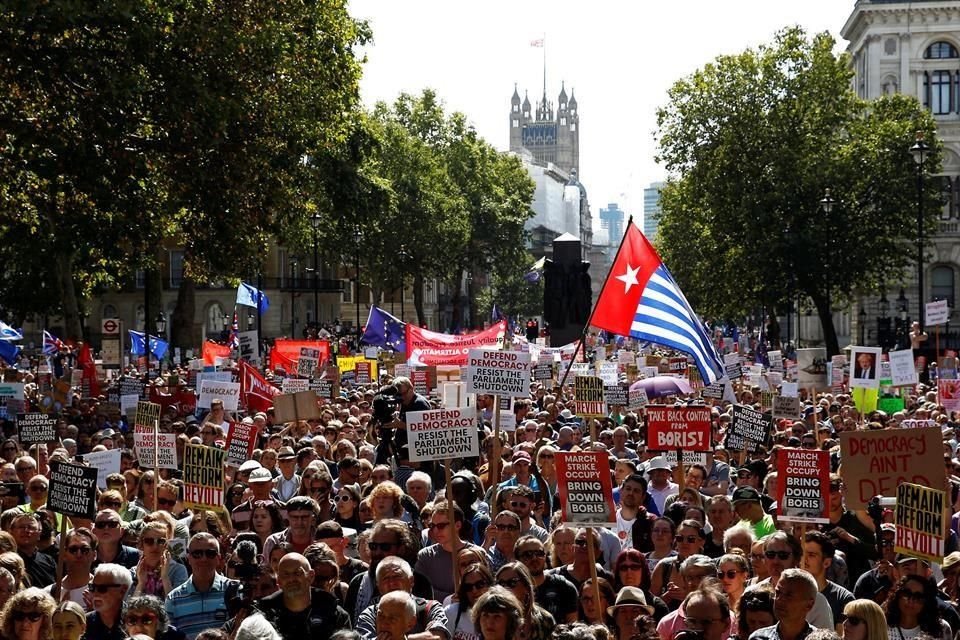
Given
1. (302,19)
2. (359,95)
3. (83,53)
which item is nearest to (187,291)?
(359,95)

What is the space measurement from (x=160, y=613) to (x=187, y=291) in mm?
44927

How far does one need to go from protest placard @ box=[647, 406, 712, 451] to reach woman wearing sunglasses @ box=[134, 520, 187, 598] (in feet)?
17.2

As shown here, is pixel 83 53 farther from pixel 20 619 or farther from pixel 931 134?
pixel 931 134

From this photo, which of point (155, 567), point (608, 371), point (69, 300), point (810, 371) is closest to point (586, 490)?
point (155, 567)

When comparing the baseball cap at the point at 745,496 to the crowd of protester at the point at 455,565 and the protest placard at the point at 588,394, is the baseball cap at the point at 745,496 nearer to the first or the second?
the crowd of protester at the point at 455,565

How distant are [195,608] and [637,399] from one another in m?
14.3

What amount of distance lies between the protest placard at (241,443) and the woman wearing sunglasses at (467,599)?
6.58 m

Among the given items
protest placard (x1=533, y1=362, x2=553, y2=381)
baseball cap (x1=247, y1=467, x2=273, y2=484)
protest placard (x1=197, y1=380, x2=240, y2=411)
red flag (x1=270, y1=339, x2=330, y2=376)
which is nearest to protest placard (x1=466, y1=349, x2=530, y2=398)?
baseball cap (x1=247, y1=467, x2=273, y2=484)

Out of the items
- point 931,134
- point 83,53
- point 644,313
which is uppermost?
point 931,134

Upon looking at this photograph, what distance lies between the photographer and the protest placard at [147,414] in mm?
16328

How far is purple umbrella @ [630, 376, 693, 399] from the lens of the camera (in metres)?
24.2

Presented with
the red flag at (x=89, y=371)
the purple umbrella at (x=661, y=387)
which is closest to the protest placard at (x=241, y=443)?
the purple umbrella at (x=661, y=387)

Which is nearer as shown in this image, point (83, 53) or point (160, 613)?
point (160, 613)

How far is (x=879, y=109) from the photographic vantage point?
216ft
